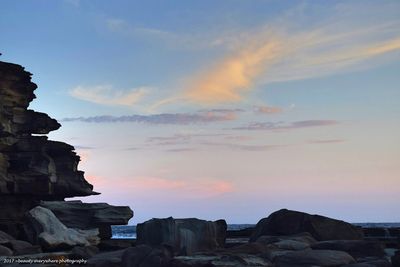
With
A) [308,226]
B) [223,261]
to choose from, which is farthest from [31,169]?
[223,261]

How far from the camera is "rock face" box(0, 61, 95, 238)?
31163 mm

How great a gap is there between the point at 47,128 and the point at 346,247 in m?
22.9

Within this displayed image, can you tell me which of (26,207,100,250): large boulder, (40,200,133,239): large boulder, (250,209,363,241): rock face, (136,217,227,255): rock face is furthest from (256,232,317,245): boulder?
(40,200,133,239): large boulder

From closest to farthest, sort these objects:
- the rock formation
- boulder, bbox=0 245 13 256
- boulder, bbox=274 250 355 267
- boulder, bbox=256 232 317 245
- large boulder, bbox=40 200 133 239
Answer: boulder, bbox=274 250 355 267 < boulder, bbox=0 245 13 256 < boulder, bbox=256 232 317 245 < large boulder, bbox=40 200 133 239 < the rock formation

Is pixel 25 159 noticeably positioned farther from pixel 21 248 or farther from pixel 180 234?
pixel 180 234

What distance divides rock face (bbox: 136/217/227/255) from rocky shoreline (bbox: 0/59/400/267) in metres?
0.04

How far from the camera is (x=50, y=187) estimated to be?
32500 mm

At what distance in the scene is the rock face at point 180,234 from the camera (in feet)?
70.9

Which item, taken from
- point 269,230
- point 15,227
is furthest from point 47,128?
point 269,230

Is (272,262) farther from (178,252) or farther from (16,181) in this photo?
(16,181)

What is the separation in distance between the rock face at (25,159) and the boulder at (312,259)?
18.5 metres

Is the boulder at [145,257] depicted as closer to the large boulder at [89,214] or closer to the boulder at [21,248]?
the boulder at [21,248]

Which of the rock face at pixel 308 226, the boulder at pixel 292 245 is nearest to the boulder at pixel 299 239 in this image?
the boulder at pixel 292 245

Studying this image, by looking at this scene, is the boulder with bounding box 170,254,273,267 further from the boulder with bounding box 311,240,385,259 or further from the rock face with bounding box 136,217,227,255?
the rock face with bounding box 136,217,227,255
